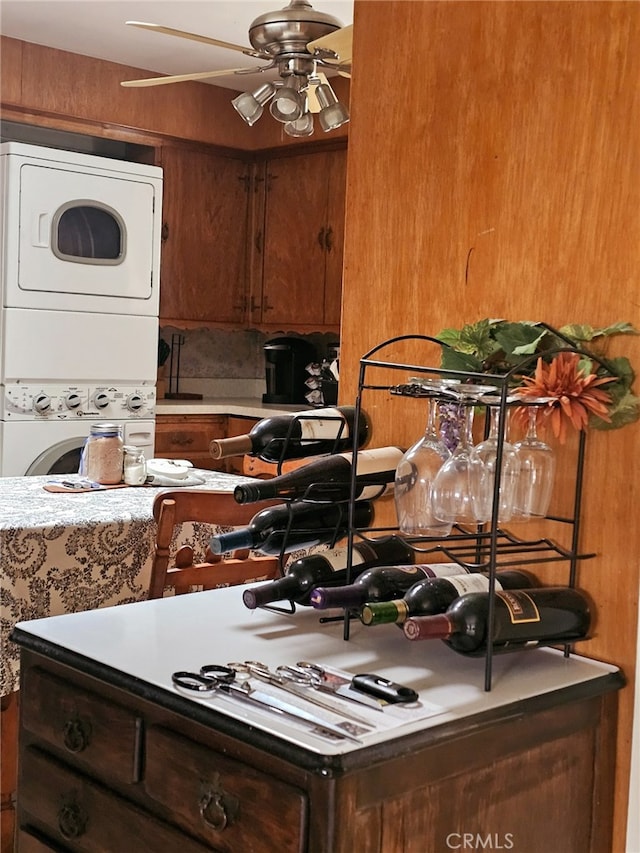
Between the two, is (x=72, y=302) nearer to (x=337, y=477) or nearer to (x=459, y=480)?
(x=337, y=477)

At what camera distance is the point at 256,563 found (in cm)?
243

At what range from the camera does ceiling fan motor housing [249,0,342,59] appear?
270 cm

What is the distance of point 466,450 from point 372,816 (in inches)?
19.6

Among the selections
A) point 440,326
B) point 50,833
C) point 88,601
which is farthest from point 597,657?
point 88,601

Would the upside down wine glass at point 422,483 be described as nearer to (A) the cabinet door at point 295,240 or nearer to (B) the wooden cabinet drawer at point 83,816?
(B) the wooden cabinet drawer at point 83,816

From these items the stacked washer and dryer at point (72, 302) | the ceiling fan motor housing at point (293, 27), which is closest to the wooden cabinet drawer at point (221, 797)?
the ceiling fan motor housing at point (293, 27)

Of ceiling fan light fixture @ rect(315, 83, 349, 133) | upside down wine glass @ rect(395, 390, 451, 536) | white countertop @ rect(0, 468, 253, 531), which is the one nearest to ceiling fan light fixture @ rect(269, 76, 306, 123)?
ceiling fan light fixture @ rect(315, 83, 349, 133)

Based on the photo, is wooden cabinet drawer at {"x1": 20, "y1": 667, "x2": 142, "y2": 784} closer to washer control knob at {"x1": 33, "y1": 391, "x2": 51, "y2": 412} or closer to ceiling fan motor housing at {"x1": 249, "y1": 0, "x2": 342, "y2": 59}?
ceiling fan motor housing at {"x1": 249, "y1": 0, "x2": 342, "y2": 59}

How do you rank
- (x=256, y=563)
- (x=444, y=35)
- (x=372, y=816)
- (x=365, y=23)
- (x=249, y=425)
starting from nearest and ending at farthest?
(x=372, y=816)
(x=444, y=35)
(x=365, y=23)
(x=256, y=563)
(x=249, y=425)

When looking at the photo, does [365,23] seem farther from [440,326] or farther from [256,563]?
[256,563]

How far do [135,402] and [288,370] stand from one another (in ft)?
3.42

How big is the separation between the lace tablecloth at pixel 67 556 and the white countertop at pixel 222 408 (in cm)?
196

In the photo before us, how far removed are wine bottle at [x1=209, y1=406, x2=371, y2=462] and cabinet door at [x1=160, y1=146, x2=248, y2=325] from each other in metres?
3.50

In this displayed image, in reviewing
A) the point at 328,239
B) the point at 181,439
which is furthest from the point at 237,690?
the point at 328,239
